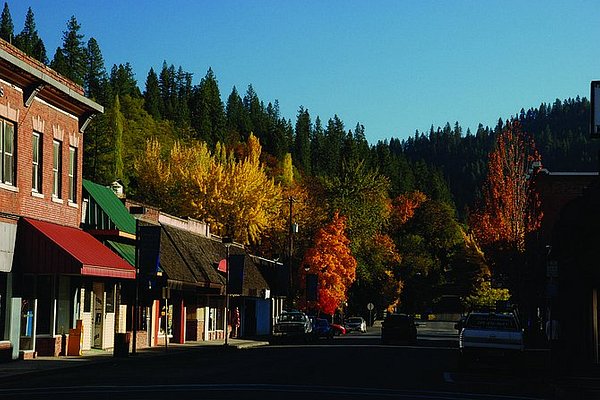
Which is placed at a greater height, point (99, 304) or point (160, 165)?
point (160, 165)

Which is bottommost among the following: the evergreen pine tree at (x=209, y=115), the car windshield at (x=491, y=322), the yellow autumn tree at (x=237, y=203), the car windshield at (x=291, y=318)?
the car windshield at (x=291, y=318)

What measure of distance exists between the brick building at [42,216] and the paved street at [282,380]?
120 inches

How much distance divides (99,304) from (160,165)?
164ft

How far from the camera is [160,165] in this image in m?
89.2

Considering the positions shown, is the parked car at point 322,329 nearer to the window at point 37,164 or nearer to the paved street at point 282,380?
the paved street at point 282,380

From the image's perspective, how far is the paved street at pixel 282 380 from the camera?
19.8 m

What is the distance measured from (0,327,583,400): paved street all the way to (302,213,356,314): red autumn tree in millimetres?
46251

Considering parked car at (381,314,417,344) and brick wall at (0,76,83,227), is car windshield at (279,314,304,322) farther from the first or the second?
brick wall at (0,76,83,227)

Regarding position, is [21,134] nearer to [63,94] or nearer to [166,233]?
[63,94]

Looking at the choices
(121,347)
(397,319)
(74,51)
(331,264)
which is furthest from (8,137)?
(74,51)

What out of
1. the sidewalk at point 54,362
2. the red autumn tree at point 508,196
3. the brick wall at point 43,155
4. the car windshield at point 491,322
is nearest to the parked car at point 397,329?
the red autumn tree at point 508,196

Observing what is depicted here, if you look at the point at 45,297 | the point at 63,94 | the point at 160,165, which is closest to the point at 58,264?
the point at 45,297

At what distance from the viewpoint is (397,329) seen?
5653cm

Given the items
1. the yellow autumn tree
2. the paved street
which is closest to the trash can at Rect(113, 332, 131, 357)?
the paved street
